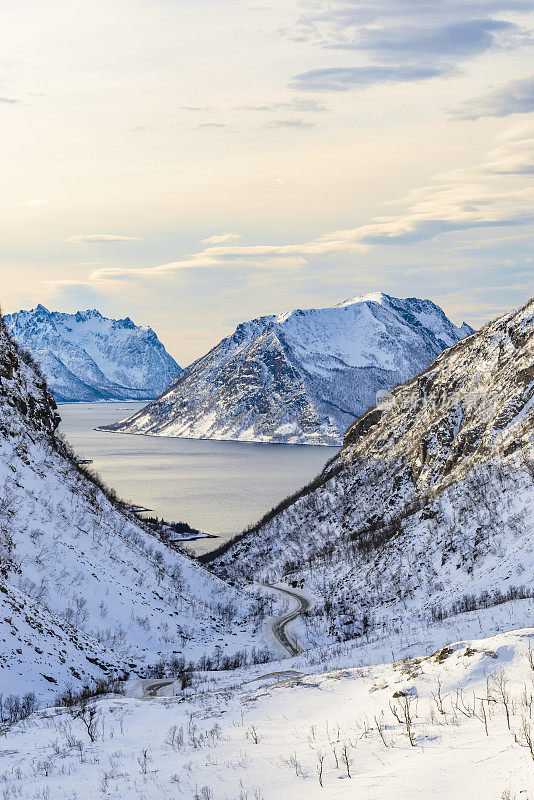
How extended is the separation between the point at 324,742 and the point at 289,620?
144 ft

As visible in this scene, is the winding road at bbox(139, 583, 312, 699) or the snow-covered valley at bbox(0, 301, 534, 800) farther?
the winding road at bbox(139, 583, 312, 699)

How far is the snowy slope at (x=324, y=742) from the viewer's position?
28.3 ft

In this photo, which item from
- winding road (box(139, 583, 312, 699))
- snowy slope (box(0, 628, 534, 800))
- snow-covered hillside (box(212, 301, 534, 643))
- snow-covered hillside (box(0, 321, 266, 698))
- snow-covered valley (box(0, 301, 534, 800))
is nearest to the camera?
snowy slope (box(0, 628, 534, 800))

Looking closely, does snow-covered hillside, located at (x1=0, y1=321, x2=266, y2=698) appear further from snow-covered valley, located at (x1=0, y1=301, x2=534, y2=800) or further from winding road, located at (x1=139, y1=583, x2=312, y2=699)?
winding road, located at (x1=139, y1=583, x2=312, y2=699)

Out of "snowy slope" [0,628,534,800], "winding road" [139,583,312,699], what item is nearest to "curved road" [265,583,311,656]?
"winding road" [139,583,312,699]

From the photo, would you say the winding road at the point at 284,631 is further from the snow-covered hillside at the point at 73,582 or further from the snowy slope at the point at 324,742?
the snowy slope at the point at 324,742

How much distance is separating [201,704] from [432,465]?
6637 centimetres

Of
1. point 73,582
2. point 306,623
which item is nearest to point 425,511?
point 306,623

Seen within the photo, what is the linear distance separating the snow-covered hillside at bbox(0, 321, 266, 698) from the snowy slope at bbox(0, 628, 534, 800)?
948 centimetres

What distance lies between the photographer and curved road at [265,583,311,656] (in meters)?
43.7

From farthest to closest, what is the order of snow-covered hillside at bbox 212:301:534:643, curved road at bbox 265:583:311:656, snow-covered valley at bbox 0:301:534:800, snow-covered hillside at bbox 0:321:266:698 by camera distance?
snow-covered hillside at bbox 212:301:534:643 < curved road at bbox 265:583:311:656 < snow-covered hillside at bbox 0:321:266:698 < snow-covered valley at bbox 0:301:534:800

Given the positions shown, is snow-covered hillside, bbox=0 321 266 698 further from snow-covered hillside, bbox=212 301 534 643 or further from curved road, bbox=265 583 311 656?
snow-covered hillside, bbox=212 301 534 643

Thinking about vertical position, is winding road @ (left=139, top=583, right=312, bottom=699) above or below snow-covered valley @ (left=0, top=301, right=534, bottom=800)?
below

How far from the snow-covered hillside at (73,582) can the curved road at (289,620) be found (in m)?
2.19
